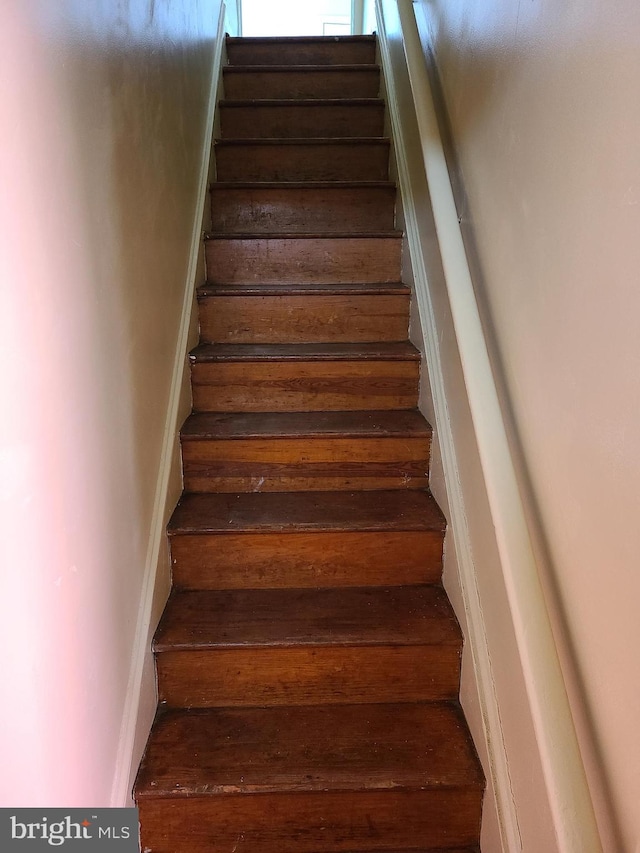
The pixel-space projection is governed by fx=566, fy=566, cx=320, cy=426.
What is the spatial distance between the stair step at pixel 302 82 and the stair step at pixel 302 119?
225 millimetres

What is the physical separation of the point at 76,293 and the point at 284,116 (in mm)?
2077

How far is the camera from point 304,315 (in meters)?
2.01

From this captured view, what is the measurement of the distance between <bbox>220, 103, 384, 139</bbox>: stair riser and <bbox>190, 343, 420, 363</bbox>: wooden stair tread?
49.9 inches

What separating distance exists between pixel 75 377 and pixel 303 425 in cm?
88

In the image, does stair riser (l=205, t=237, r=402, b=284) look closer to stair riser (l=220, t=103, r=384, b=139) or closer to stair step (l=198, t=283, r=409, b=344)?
stair step (l=198, t=283, r=409, b=344)

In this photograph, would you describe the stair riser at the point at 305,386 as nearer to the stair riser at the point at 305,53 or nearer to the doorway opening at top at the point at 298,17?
the stair riser at the point at 305,53

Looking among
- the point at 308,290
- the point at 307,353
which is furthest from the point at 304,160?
the point at 307,353

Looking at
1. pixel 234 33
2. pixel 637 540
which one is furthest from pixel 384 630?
pixel 234 33

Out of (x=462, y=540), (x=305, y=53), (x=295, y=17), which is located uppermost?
(x=295, y=17)

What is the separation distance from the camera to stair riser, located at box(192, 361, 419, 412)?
187 cm

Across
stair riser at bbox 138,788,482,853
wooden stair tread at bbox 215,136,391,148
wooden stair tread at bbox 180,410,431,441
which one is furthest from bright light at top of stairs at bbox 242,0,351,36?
stair riser at bbox 138,788,482,853

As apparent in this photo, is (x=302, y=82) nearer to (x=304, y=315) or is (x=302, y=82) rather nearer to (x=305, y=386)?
(x=304, y=315)

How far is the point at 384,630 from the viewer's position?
1.41m

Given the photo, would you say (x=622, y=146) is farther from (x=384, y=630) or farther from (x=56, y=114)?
(x=384, y=630)
